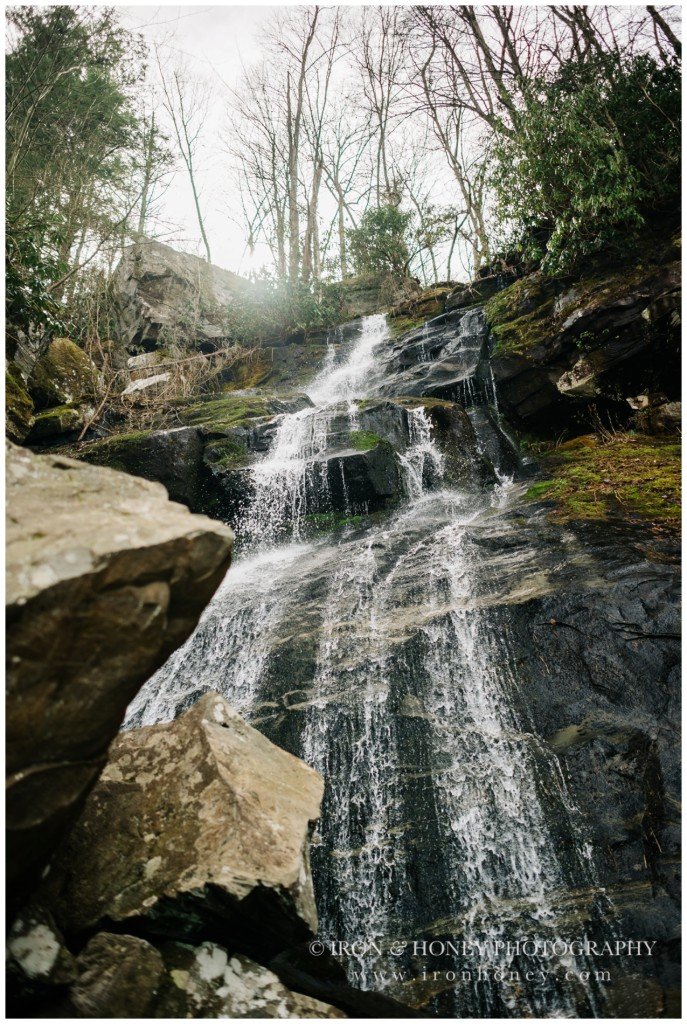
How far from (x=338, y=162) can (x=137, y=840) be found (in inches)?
1188

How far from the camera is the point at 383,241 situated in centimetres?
1889

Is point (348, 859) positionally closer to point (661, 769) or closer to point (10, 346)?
point (661, 769)

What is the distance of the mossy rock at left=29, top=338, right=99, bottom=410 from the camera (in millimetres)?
12562

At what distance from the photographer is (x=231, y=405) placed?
42.6ft

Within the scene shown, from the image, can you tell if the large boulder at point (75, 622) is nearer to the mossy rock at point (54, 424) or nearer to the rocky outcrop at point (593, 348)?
the rocky outcrop at point (593, 348)

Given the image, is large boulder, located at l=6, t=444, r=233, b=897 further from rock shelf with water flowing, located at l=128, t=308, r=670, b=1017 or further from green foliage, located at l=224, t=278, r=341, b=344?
green foliage, located at l=224, t=278, r=341, b=344

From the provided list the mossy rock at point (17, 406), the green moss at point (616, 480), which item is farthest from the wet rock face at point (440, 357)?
the mossy rock at point (17, 406)

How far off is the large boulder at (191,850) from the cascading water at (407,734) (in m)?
1.36

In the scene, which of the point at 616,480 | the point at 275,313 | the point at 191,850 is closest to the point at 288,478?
the point at 616,480

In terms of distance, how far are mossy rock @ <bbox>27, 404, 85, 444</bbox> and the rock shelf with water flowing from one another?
580cm

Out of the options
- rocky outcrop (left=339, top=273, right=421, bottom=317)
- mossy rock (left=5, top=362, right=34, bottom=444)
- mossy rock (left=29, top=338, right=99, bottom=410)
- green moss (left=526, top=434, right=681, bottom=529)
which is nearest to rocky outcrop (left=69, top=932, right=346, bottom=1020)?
green moss (left=526, top=434, right=681, bottom=529)

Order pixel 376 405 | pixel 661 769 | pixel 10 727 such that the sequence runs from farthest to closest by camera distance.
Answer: pixel 376 405
pixel 661 769
pixel 10 727

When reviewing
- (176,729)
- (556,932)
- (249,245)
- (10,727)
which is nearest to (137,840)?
(176,729)

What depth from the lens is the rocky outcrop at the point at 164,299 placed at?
733 inches
